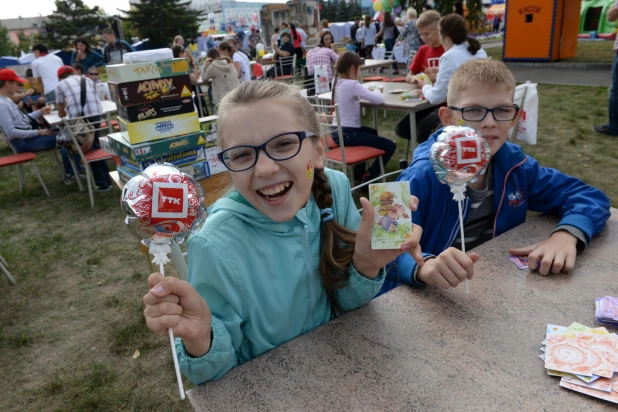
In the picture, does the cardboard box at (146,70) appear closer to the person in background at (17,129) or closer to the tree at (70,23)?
the person in background at (17,129)

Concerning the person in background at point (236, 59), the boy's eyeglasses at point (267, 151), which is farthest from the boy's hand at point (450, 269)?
the person in background at point (236, 59)

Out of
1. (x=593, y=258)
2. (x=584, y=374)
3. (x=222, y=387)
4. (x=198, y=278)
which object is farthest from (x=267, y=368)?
(x=593, y=258)

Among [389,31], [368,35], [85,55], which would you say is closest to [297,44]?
[389,31]

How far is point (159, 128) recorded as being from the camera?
2.98m

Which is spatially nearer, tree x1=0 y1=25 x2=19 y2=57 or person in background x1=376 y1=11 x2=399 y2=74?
person in background x1=376 y1=11 x2=399 y2=74

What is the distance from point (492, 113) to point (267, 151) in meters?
0.99

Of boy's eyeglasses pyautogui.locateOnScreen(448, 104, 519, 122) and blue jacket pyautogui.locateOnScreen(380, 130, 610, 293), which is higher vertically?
boy's eyeglasses pyautogui.locateOnScreen(448, 104, 519, 122)

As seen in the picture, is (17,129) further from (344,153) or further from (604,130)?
(604,130)

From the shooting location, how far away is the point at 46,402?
2.62m

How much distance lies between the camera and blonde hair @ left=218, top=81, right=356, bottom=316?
1.34 metres

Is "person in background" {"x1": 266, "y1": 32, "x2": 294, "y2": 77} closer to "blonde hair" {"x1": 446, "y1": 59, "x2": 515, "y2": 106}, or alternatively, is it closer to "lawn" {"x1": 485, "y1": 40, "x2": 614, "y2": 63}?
"lawn" {"x1": 485, "y1": 40, "x2": 614, "y2": 63}

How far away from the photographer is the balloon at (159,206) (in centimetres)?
114

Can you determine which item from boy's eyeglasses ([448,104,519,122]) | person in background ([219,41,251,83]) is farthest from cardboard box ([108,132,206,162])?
person in background ([219,41,251,83])

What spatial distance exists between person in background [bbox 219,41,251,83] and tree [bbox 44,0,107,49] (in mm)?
39522
